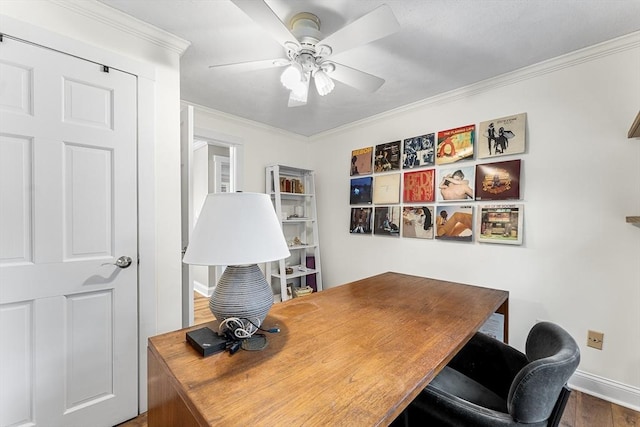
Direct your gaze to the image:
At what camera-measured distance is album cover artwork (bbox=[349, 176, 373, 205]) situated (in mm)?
3250

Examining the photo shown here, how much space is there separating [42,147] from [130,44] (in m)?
0.79

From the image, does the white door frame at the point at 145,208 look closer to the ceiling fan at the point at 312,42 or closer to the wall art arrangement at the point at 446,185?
the ceiling fan at the point at 312,42

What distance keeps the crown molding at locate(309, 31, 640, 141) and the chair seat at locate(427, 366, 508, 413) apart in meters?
2.21

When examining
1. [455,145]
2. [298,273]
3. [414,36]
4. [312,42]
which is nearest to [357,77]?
[312,42]

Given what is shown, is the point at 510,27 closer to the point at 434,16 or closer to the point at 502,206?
the point at 434,16

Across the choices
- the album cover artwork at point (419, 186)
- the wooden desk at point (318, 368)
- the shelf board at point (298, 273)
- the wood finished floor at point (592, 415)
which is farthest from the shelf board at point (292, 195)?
the wood finished floor at point (592, 415)

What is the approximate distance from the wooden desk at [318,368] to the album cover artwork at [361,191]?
1978mm

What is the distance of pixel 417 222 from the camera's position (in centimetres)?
281

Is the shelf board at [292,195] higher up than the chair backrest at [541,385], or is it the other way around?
the shelf board at [292,195]

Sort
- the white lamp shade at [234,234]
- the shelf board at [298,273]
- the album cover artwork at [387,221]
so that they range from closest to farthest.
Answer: the white lamp shade at [234,234] → the album cover artwork at [387,221] → the shelf board at [298,273]

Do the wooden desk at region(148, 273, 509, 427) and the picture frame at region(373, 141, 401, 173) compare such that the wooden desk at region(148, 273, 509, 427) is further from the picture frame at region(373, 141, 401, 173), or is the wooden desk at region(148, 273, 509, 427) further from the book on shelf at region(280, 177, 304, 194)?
the book on shelf at region(280, 177, 304, 194)

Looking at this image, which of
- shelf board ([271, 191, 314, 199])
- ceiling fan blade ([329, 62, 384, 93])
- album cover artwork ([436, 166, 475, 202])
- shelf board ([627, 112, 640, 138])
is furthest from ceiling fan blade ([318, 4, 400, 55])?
shelf board ([271, 191, 314, 199])

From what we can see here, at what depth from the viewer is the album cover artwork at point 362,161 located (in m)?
3.25

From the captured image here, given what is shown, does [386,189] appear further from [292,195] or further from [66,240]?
[66,240]
